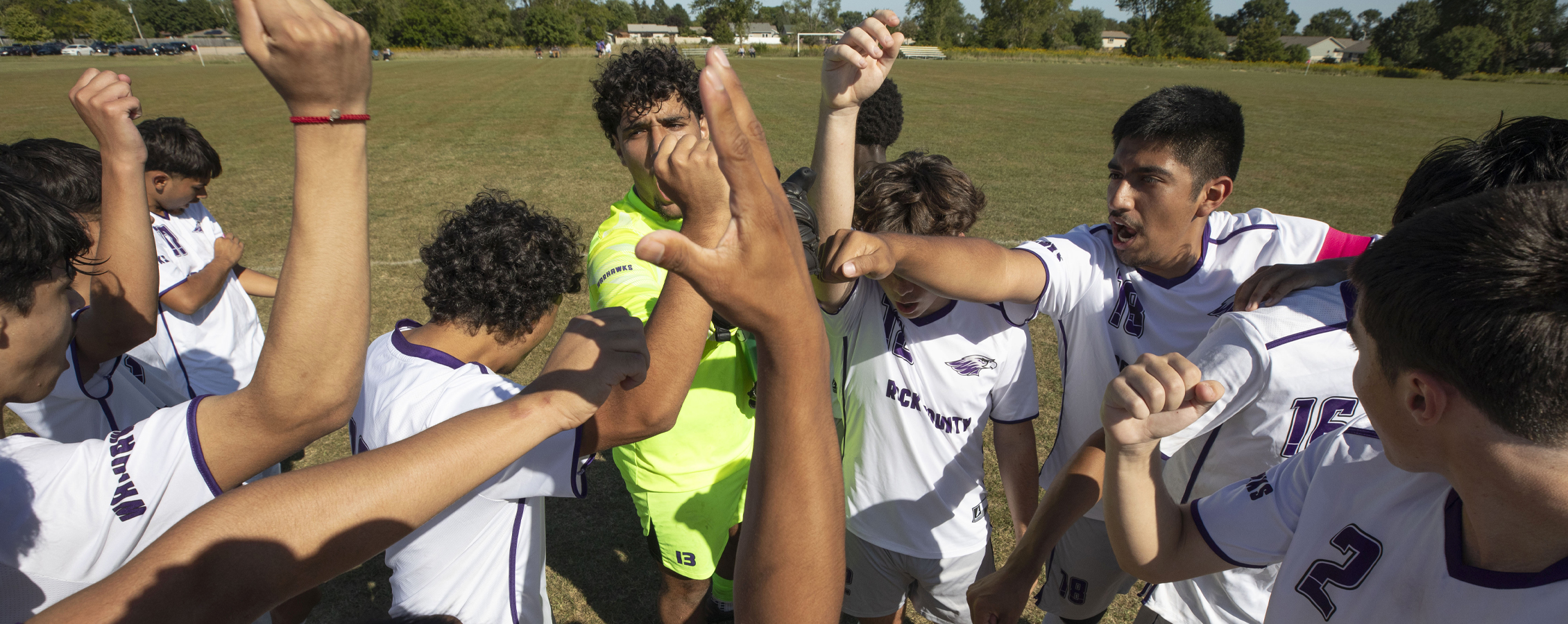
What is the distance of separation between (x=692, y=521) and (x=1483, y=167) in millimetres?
2594

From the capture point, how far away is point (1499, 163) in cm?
167

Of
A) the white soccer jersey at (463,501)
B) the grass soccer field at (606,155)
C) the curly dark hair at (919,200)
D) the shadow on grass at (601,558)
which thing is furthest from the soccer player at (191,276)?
the curly dark hair at (919,200)

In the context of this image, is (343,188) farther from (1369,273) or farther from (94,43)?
(94,43)

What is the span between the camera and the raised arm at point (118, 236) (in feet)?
5.78

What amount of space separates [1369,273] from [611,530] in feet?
12.1

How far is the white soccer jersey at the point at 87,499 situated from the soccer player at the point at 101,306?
705 mm

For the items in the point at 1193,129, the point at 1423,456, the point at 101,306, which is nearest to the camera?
the point at 1423,456

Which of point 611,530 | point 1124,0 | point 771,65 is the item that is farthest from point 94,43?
point 1124,0

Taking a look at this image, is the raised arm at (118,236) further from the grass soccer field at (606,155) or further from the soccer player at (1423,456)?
the soccer player at (1423,456)

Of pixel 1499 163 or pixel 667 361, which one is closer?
pixel 667 361

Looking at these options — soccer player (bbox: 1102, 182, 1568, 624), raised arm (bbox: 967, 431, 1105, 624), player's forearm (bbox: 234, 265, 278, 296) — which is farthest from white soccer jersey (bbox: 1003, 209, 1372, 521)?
player's forearm (bbox: 234, 265, 278, 296)

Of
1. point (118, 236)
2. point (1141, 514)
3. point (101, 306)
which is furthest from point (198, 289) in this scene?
point (1141, 514)

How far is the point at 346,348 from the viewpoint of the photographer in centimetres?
125

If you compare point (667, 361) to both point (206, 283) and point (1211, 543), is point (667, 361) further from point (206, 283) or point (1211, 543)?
point (206, 283)
